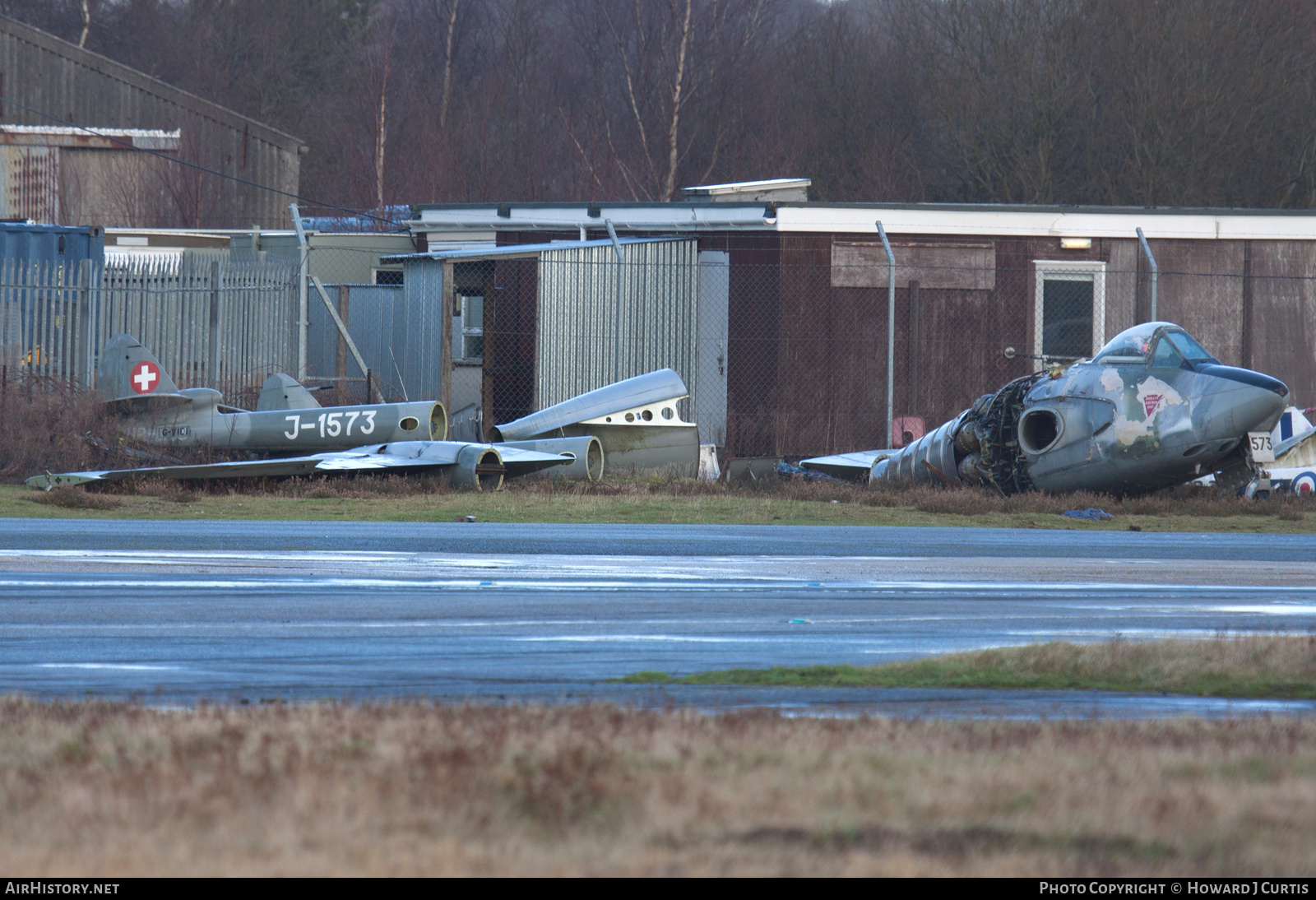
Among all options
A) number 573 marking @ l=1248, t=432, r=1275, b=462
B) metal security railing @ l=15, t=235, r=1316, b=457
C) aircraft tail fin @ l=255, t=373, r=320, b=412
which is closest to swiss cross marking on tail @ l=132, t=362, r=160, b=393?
aircraft tail fin @ l=255, t=373, r=320, b=412

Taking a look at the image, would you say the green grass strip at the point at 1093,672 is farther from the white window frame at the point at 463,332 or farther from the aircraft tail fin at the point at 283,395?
the white window frame at the point at 463,332

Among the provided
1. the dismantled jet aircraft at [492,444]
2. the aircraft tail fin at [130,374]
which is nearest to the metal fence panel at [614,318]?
the dismantled jet aircraft at [492,444]

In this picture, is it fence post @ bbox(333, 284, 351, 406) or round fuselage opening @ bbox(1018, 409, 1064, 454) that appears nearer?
round fuselage opening @ bbox(1018, 409, 1064, 454)

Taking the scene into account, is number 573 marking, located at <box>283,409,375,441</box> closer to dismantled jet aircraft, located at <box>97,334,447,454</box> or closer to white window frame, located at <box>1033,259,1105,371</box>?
dismantled jet aircraft, located at <box>97,334,447,454</box>

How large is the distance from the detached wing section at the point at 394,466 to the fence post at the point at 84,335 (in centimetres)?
420

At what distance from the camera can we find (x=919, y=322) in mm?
22984

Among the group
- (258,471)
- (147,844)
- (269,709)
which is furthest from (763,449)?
(147,844)

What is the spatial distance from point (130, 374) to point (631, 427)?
6.81 m

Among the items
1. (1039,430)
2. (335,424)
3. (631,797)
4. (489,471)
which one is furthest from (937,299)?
(631,797)

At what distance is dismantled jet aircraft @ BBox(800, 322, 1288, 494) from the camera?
595 inches

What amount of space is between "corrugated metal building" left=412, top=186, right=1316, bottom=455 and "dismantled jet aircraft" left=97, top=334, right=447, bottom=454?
4999 mm
